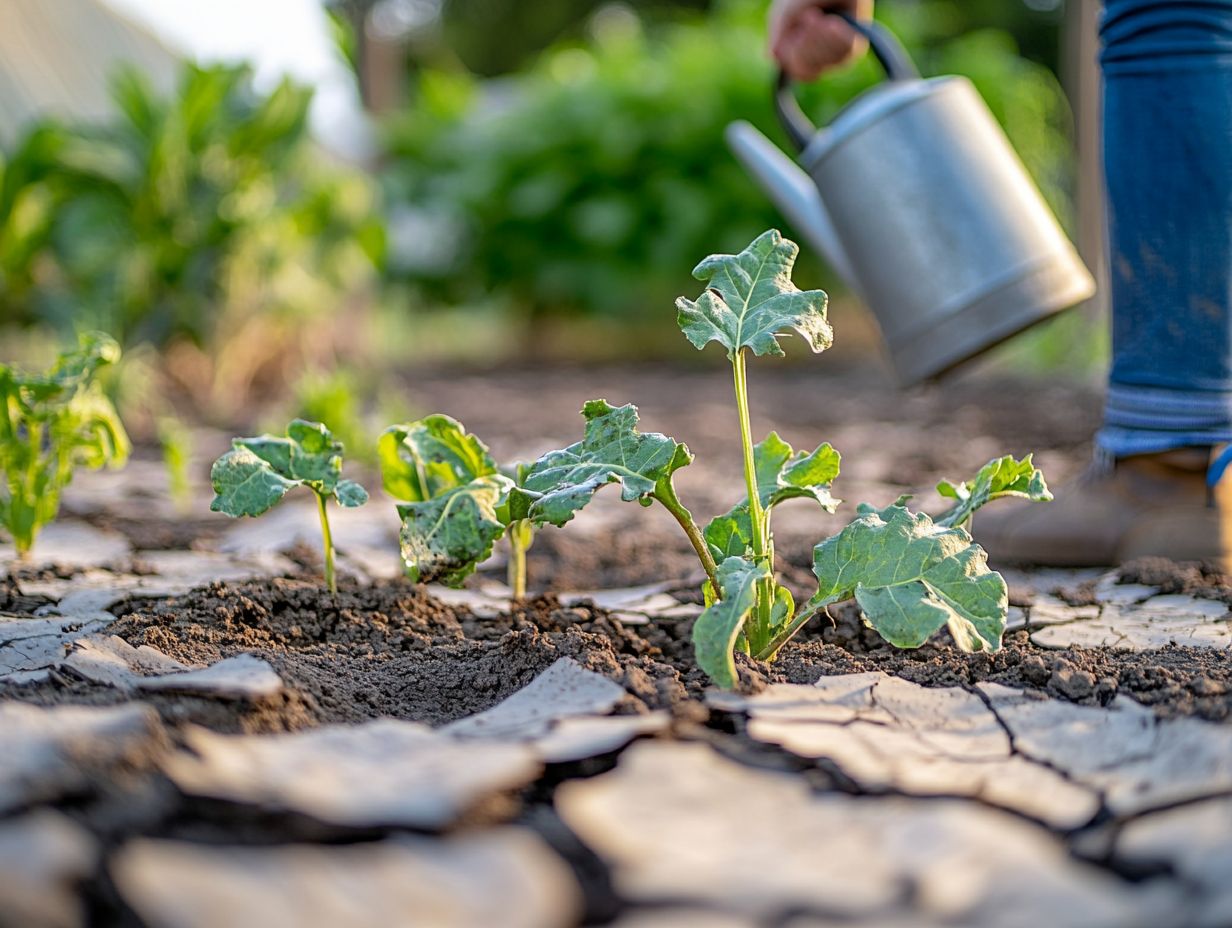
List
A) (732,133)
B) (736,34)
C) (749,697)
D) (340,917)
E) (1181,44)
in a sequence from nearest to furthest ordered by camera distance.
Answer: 1. (340,917)
2. (749,697)
3. (1181,44)
4. (732,133)
5. (736,34)

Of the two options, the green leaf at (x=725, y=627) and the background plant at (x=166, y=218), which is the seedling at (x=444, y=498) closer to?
the green leaf at (x=725, y=627)

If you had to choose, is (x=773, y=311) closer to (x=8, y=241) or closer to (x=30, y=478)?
(x=30, y=478)

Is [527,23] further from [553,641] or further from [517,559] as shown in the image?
[553,641]

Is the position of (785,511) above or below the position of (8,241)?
below

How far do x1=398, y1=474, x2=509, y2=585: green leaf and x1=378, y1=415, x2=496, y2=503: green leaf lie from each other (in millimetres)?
131

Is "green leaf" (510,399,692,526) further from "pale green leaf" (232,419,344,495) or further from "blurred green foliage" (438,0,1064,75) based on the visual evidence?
"blurred green foliage" (438,0,1064,75)

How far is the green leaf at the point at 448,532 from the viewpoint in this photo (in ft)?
3.35

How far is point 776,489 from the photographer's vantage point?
1146 millimetres

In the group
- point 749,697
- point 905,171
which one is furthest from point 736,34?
point 749,697

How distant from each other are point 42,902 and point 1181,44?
149 cm

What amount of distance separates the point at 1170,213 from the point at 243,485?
3.87 ft

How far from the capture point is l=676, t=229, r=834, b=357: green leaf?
101 cm

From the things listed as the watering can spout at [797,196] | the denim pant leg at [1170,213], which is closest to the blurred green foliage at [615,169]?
the watering can spout at [797,196]

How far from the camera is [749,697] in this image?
0.95m
